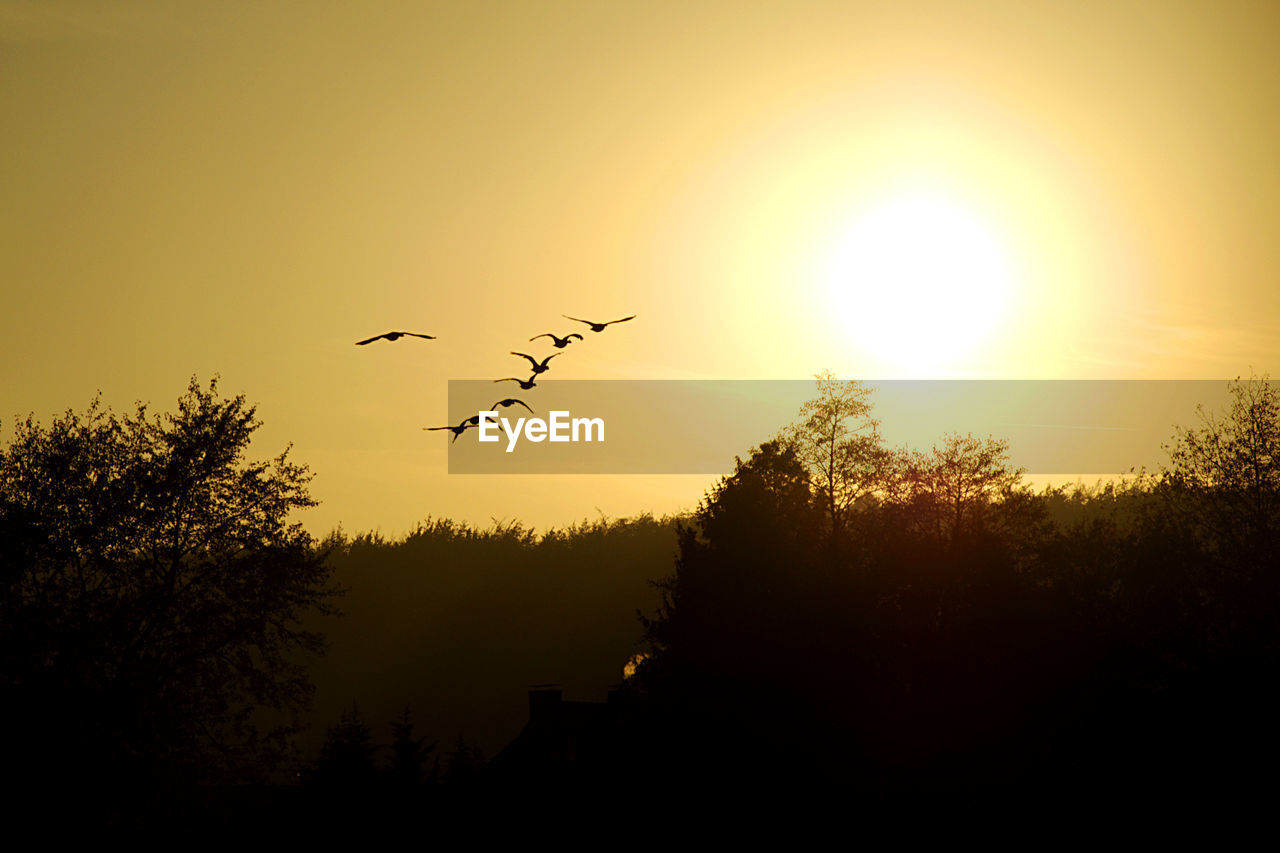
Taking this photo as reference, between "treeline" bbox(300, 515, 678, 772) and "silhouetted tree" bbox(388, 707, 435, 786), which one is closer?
"silhouetted tree" bbox(388, 707, 435, 786)

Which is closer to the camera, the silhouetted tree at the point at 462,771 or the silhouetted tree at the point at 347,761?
the silhouetted tree at the point at 347,761

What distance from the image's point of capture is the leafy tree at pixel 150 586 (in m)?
36.7

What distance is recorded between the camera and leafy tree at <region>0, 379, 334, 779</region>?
36.7 metres

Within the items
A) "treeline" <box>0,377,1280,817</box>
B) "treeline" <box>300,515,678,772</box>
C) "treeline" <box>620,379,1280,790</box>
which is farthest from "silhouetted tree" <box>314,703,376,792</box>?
"treeline" <box>300,515,678,772</box>

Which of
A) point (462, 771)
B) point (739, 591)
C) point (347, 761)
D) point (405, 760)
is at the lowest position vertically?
point (462, 771)

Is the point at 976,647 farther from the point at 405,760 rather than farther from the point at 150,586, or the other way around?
the point at 150,586

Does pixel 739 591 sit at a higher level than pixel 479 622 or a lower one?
higher

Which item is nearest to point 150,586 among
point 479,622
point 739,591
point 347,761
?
point 347,761

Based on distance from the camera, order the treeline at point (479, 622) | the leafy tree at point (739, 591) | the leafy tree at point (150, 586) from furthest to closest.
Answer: the treeline at point (479, 622) < the leafy tree at point (739, 591) < the leafy tree at point (150, 586)

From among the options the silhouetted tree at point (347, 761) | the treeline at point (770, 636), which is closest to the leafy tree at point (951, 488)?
the treeline at point (770, 636)

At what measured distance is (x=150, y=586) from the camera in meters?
40.0

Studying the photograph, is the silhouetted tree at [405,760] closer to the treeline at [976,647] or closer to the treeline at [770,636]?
the treeline at [770,636]

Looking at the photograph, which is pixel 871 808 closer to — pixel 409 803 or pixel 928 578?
pixel 928 578

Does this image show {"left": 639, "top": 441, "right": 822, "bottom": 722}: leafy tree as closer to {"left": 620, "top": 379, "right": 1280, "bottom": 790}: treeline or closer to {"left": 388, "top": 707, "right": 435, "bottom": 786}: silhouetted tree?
{"left": 620, "top": 379, "right": 1280, "bottom": 790}: treeline
